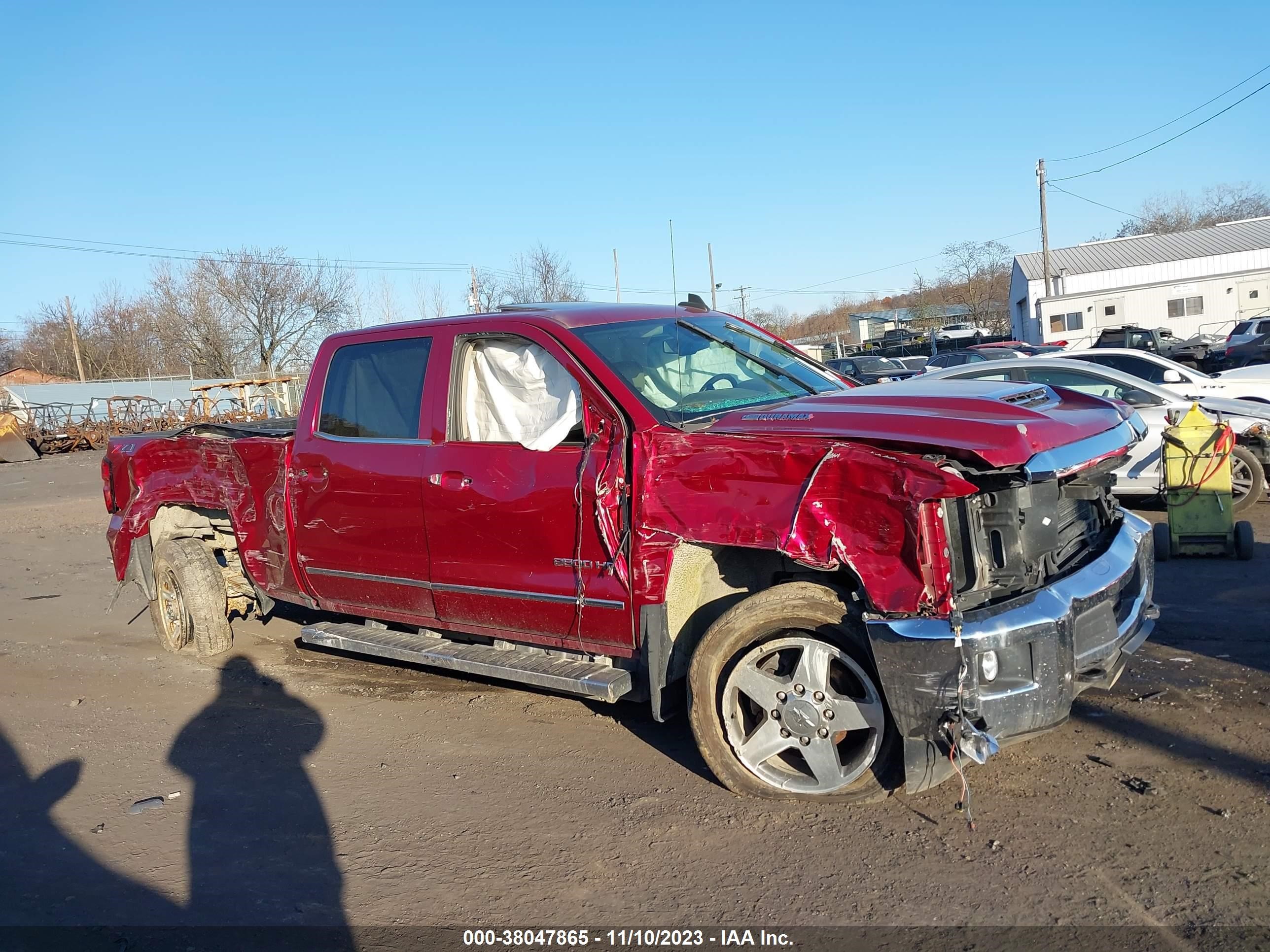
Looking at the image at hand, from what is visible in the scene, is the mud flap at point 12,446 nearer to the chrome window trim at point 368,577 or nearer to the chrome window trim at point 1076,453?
the chrome window trim at point 368,577

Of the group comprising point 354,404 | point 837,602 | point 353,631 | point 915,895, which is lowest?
point 915,895

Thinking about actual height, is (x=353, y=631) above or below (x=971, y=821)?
above

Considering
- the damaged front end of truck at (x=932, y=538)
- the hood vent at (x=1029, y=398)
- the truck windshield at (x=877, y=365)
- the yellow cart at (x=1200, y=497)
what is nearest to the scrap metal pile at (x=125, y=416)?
the truck windshield at (x=877, y=365)

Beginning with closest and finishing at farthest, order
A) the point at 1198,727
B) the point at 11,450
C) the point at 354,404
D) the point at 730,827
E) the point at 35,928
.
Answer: the point at 35,928
the point at 730,827
the point at 1198,727
the point at 354,404
the point at 11,450

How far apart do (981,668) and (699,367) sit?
6.59ft

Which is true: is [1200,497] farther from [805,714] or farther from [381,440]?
[381,440]

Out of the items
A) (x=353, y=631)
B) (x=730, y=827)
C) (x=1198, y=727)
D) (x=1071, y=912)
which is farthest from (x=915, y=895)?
(x=353, y=631)

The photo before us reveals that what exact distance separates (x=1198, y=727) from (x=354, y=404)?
438 centimetres

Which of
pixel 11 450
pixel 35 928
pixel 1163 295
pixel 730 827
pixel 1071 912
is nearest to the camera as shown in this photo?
pixel 1071 912

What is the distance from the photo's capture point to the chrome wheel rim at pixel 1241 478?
28.9 ft

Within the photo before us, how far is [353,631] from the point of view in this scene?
561 cm

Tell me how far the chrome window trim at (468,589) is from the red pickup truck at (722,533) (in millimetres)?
17

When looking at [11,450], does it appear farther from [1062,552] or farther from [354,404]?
[1062,552]

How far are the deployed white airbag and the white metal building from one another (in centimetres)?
3956
